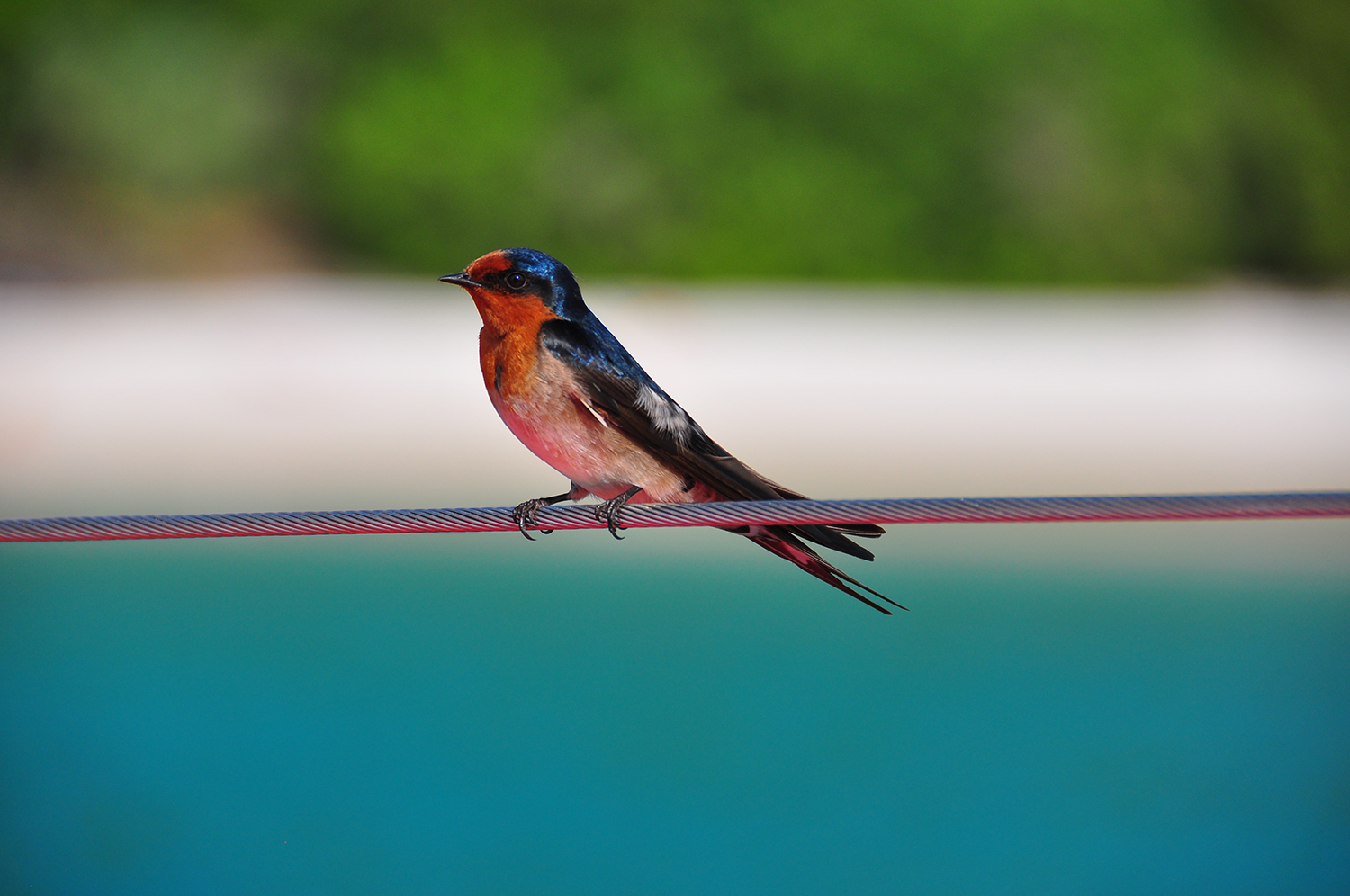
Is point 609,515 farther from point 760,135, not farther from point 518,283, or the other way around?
point 760,135

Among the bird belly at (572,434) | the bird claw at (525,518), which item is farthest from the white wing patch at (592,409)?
the bird claw at (525,518)

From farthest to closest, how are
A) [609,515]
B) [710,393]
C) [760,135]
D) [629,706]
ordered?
[760,135], [710,393], [629,706], [609,515]

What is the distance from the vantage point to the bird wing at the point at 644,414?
2.49 metres

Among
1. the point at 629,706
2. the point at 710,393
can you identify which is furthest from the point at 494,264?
the point at 710,393

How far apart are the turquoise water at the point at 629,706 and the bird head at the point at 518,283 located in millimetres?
3636

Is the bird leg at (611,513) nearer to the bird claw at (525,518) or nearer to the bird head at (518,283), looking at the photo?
the bird claw at (525,518)

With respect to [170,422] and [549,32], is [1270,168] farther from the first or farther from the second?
[170,422]

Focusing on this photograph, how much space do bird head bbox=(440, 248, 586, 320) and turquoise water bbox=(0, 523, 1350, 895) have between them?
11.9 ft

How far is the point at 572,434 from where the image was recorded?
2.56m

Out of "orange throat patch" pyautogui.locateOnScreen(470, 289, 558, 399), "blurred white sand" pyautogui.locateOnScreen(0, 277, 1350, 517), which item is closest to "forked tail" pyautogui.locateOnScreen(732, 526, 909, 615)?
"orange throat patch" pyautogui.locateOnScreen(470, 289, 558, 399)

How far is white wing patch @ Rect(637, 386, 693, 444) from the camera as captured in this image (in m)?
2.53

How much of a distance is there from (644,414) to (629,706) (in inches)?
189

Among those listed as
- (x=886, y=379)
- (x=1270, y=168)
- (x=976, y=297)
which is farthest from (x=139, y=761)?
(x=1270, y=168)

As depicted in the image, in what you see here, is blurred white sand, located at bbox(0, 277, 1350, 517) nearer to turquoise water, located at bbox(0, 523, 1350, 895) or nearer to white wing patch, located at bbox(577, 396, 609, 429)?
turquoise water, located at bbox(0, 523, 1350, 895)
